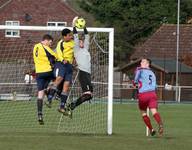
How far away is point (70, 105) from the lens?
59.9 feet

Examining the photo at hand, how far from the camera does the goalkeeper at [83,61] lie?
17.8 m

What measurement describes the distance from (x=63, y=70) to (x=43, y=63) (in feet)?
1.76

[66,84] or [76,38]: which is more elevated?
[76,38]

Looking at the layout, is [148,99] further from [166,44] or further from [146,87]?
[166,44]

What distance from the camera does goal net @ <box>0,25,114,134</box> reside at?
18672 millimetres

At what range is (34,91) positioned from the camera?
3412 cm

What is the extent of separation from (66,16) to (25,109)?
143ft

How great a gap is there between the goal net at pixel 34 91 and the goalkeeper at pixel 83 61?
0.46m

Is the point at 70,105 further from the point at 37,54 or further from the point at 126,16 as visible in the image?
the point at 126,16

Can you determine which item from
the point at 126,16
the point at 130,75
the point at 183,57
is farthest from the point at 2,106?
the point at 126,16

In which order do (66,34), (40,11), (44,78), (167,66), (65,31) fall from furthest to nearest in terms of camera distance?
(40,11) < (167,66) < (44,78) < (66,34) < (65,31)

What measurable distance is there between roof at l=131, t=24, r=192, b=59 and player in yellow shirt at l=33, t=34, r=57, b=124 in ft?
166

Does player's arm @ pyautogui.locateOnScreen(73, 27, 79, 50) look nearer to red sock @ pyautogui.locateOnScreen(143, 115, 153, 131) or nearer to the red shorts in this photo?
the red shorts

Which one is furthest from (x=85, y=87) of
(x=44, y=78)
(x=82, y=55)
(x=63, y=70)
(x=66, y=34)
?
(x=66, y=34)
